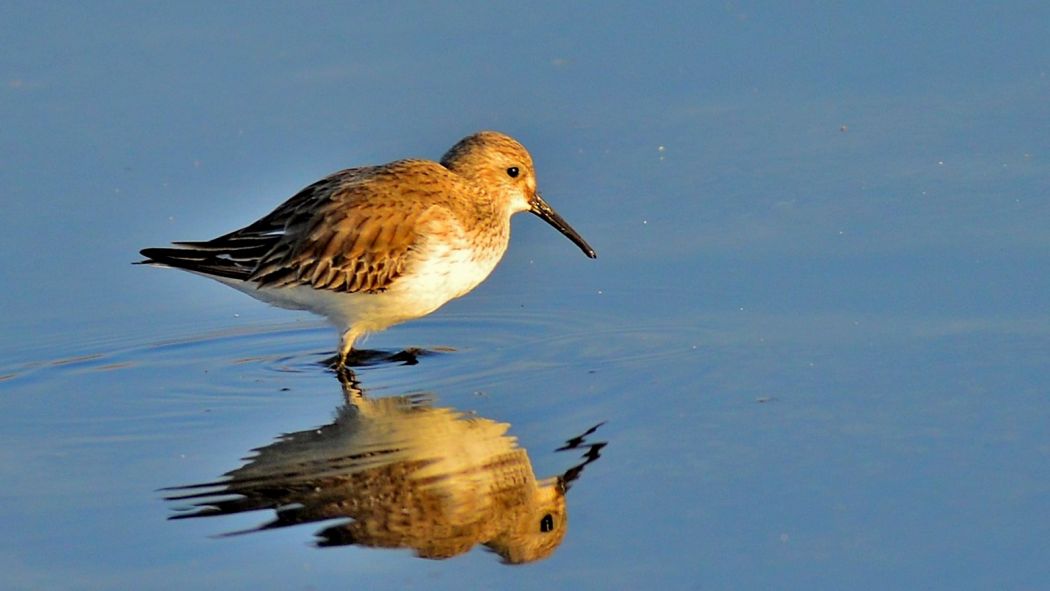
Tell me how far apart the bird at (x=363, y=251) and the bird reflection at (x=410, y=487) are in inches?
45.9

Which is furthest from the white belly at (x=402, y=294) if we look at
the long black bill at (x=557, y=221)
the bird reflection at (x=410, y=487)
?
the bird reflection at (x=410, y=487)

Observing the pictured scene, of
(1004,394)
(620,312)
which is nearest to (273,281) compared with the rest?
(620,312)

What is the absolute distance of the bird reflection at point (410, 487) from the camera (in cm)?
758

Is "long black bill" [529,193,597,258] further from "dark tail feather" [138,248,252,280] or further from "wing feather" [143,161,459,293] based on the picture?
"dark tail feather" [138,248,252,280]

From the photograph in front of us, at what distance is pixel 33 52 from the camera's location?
12.4m

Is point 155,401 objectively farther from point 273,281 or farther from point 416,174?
point 416,174

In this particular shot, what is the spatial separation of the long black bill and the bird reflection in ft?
6.22

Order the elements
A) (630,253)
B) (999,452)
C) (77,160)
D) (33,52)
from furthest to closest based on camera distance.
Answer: (33,52), (77,160), (630,253), (999,452)

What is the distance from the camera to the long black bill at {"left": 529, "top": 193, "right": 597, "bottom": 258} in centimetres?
1055

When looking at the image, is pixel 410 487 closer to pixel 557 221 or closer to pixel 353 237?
pixel 353 237

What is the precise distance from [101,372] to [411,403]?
1819 millimetres

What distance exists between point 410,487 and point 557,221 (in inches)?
119

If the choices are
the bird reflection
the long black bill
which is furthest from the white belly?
the bird reflection

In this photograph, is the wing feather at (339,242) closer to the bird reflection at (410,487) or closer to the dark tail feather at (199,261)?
the dark tail feather at (199,261)
